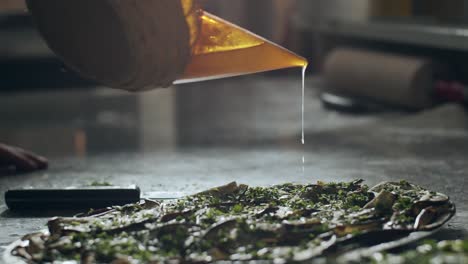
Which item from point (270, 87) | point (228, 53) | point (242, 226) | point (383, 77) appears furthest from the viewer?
point (270, 87)

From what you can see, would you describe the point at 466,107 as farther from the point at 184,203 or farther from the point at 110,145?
the point at 184,203

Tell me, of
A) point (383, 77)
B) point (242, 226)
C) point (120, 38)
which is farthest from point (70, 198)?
point (383, 77)

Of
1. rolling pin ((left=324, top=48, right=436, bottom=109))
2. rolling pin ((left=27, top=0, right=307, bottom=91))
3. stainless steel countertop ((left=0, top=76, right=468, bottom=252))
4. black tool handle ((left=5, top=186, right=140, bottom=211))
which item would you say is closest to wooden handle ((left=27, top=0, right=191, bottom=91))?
rolling pin ((left=27, top=0, right=307, bottom=91))

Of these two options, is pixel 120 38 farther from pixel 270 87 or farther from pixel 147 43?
pixel 270 87

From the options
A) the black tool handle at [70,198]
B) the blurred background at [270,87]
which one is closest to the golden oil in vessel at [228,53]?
the black tool handle at [70,198]

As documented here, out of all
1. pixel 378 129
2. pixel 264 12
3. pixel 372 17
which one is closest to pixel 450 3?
pixel 372 17

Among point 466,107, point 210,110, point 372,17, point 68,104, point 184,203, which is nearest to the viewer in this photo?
point 184,203
